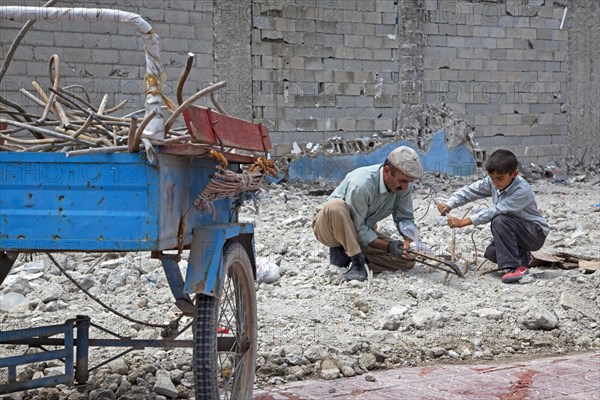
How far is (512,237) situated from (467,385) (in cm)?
244

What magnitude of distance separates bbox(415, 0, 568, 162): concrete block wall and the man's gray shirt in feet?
26.4

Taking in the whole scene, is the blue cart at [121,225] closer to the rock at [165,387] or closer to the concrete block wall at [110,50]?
the rock at [165,387]

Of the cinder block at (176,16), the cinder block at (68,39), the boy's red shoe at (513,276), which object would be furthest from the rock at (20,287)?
the cinder block at (176,16)

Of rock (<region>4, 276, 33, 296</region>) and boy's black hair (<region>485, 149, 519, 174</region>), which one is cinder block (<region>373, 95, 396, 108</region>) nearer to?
boy's black hair (<region>485, 149, 519, 174</region>)

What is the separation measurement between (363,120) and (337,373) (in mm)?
9626

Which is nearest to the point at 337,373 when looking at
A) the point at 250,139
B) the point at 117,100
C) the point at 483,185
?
the point at 250,139

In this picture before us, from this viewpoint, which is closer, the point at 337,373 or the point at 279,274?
the point at 337,373

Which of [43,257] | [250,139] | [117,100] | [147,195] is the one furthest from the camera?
[117,100]

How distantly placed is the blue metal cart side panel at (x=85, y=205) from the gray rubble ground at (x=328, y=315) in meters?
1.34

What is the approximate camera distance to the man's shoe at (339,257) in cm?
671

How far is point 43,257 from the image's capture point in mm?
7051

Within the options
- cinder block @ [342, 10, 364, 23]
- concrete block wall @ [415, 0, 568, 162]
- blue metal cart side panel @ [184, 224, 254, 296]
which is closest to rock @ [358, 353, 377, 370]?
blue metal cart side panel @ [184, 224, 254, 296]

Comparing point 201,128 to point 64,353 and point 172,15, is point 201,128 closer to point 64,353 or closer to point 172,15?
point 64,353

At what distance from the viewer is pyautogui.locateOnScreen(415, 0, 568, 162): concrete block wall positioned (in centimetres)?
1449
